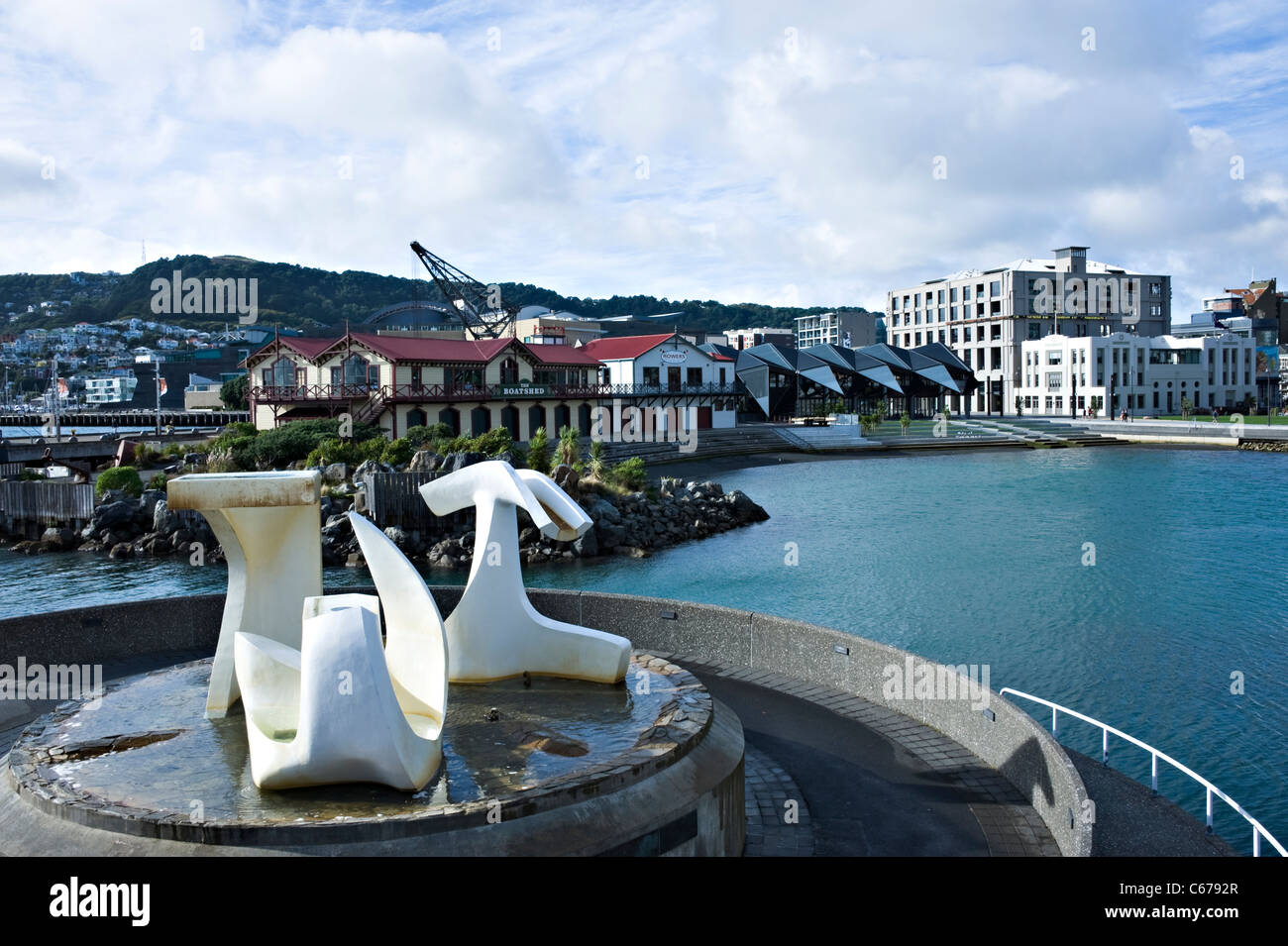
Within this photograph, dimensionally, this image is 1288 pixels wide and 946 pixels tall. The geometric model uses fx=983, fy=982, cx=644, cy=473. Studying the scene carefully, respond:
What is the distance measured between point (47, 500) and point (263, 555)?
3452 centimetres

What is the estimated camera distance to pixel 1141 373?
94.9 m

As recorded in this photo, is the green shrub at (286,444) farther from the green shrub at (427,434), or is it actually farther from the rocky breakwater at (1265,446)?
the rocky breakwater at (1265,446)

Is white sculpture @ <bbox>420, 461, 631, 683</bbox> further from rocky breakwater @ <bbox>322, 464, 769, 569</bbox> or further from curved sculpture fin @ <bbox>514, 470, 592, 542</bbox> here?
rocky breakwater @ <bbox>322, 464, 769, 569</bbox>

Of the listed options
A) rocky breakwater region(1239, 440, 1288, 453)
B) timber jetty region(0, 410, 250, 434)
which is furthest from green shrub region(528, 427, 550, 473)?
rocky breakwater region(1239, 440, 1288, 453)

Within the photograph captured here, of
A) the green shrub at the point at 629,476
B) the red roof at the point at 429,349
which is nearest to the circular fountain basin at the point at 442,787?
the green shrub at the point at 629,476

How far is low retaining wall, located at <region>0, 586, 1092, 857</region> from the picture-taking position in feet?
36.6

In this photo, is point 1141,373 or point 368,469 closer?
point 368,469

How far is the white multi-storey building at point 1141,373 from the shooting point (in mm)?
93812

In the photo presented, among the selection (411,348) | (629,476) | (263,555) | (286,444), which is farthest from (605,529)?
(263,555)

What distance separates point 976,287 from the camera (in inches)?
4286

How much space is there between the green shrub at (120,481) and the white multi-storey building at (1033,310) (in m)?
88.1

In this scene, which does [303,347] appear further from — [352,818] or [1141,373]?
[1141,373]

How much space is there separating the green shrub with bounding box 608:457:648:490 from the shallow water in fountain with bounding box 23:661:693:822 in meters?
29.1

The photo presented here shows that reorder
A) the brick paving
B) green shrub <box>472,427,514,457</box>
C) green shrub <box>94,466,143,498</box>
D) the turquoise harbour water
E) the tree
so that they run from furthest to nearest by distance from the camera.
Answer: the tree < green shrub <box>472,427,514,457</box> < green shrub <box>94,466,143,498</box> < the turquoise harbour water < the brick paving
